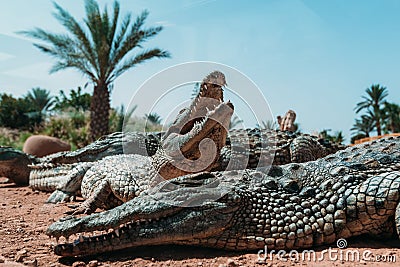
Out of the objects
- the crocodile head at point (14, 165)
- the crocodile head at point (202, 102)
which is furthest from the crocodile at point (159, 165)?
the crocodile head at point (14, 165)

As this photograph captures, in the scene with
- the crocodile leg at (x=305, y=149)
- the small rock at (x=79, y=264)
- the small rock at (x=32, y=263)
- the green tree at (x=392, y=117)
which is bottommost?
the small rock at (x=32, y=263)

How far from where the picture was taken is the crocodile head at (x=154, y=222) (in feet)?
9.53

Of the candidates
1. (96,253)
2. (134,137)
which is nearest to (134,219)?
(96,253)

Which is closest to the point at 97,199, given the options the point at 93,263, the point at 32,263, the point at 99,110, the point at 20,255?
the point at 20,255

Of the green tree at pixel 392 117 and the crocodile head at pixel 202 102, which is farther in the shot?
the green tree at pixel 392 117

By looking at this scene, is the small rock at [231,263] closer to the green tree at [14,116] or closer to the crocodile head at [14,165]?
the crocodile head at [14,165]

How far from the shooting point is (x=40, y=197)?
740 centimetres

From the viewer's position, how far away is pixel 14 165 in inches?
381

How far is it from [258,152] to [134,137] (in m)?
2.82

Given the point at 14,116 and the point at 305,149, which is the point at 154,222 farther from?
the point at 14,116

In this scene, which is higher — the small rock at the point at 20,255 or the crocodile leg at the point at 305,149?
the crocodile leg at the point at 305,149

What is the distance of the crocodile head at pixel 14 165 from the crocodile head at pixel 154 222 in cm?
748

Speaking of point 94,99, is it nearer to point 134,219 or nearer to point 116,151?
point 116,151

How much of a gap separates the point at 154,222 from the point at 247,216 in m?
0.75
